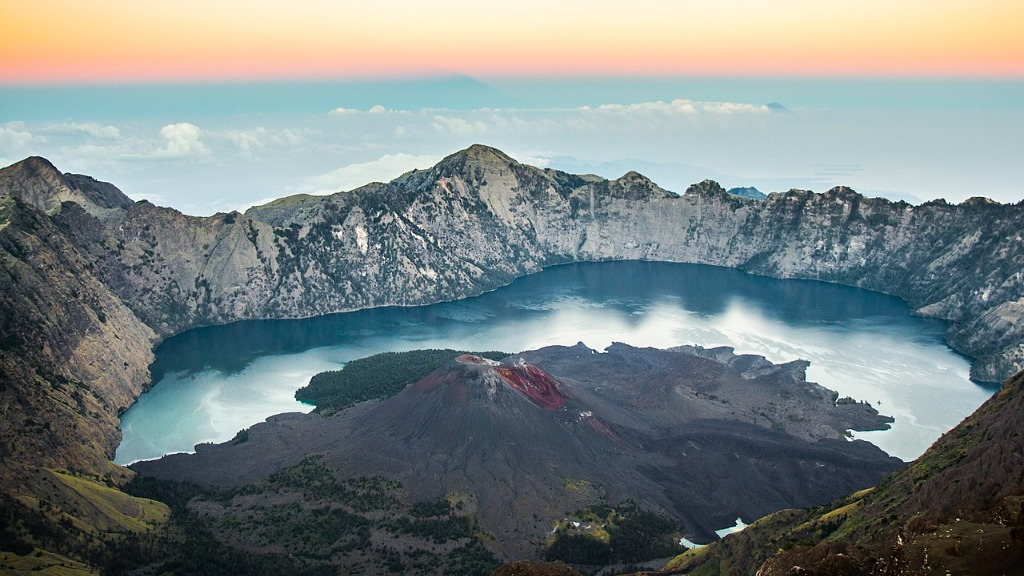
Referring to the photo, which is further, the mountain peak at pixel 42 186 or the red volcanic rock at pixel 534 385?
the mountain peak at pixel 42 186

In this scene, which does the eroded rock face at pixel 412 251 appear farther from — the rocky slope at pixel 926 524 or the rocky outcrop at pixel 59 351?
the rocky slope at pixel 926 524

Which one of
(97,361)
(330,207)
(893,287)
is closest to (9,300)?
(97,361)

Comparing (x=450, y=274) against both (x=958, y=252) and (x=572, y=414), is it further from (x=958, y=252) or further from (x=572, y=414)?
(x=958, y=252)

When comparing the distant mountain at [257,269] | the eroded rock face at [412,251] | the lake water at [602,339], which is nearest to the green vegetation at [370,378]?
the lake water at [602,339]

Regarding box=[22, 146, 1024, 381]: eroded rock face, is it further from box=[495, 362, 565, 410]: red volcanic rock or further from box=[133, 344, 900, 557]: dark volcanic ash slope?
box=[495, 362, 565, 410]: red volcanic rock

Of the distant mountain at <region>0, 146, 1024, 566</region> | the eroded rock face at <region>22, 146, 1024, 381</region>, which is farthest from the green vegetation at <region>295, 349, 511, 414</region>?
the eroded rock face at <region>22, 146, 1024, 381</region>

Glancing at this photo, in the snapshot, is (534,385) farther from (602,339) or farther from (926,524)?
(926,524)
